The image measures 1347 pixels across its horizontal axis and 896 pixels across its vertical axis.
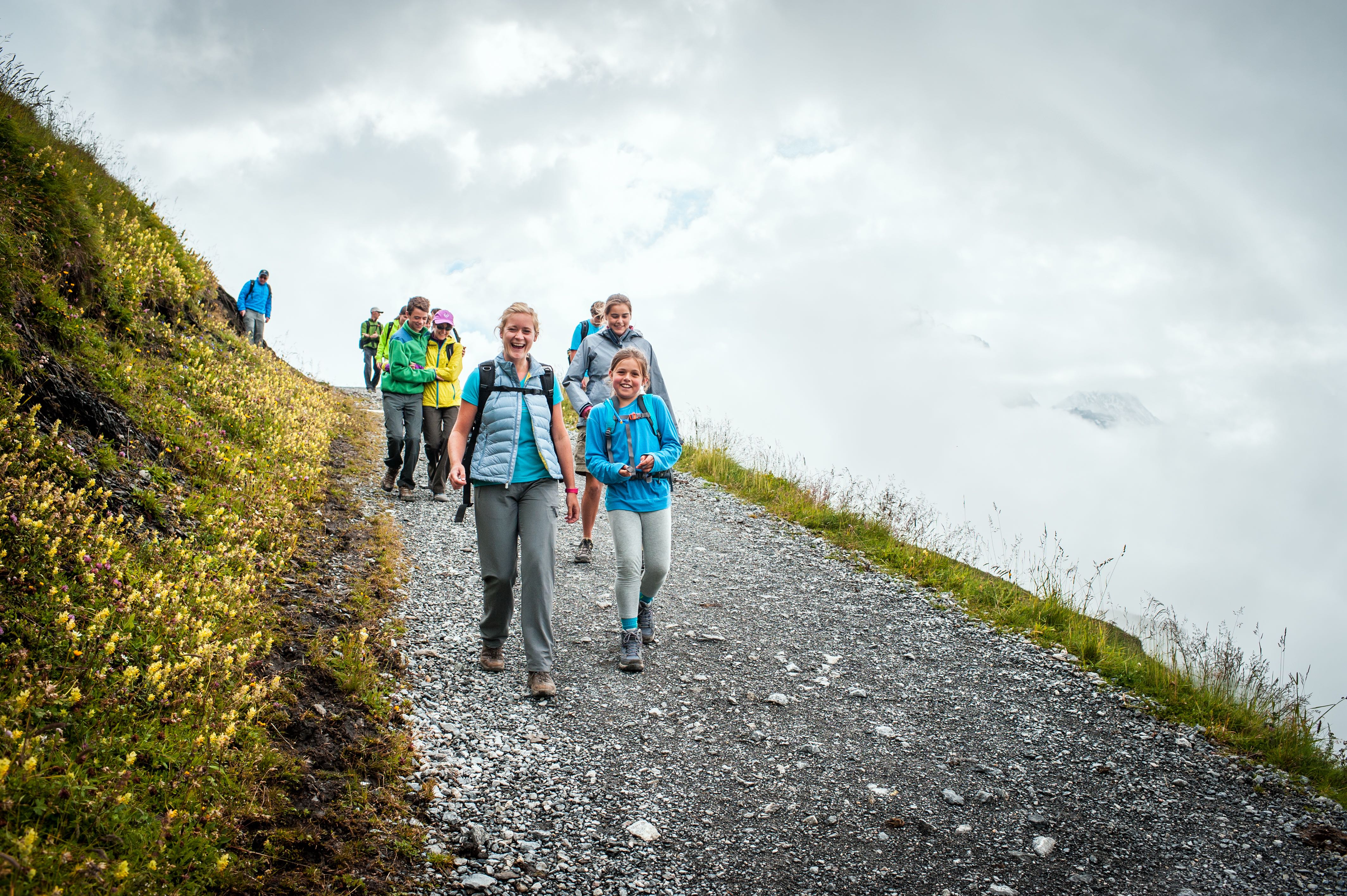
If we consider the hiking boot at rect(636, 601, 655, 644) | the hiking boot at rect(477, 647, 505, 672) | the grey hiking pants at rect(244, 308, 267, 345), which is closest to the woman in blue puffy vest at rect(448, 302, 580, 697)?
the hiking boot at rect(477, 647, 505, 672)

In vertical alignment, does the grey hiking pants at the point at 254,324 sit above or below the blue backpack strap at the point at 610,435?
above

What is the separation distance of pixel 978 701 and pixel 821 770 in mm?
1891

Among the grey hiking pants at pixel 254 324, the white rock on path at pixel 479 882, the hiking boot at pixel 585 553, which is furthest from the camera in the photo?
the grey hiking pants at pixel 254 324

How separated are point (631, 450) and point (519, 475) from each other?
1.02 metres

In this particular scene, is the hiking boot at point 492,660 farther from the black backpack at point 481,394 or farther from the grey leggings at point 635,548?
the black backpack at point 481,394

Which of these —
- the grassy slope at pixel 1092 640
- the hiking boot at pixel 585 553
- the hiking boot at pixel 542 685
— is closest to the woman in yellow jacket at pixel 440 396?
the hiking boot at pixel 585 553

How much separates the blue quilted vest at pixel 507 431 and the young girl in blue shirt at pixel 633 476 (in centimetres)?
57

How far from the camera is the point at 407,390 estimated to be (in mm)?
10000

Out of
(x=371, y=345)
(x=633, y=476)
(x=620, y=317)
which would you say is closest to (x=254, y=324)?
(x=371, y=345)

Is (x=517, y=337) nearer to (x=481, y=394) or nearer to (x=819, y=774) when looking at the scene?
(x=481, y=394)

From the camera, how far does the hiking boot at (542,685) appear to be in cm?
521

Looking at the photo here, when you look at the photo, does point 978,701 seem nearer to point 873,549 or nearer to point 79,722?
point 873,549

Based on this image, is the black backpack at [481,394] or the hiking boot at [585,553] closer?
the black backpack at [481,394]

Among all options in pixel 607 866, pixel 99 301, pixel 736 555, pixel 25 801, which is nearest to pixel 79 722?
pixel 25 801
